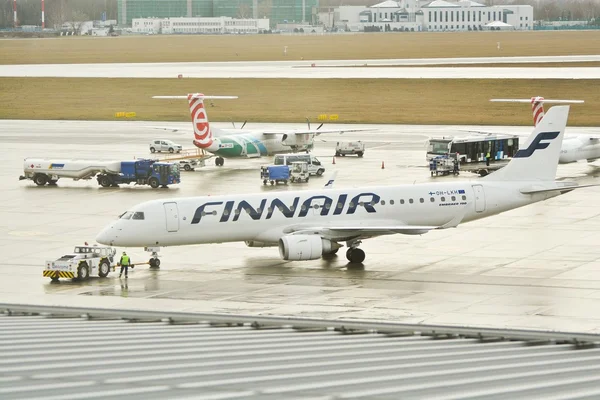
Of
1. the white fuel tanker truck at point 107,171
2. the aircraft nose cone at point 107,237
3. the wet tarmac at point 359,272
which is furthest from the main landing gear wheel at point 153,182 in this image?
the aircraft nose cone at point 107,237

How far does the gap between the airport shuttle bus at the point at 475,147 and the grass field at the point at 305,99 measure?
1205 inches

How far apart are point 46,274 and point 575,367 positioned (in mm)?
32540

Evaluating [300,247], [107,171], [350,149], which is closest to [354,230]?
[300,247]

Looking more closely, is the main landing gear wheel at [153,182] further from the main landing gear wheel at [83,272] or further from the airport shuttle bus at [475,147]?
the main landing gear wheel at [83,272]

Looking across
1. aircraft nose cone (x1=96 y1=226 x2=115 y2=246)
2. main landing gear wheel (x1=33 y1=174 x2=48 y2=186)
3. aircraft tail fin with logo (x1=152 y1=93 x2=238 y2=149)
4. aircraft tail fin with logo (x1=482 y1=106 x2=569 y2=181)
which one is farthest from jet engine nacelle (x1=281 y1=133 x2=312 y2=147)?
aircraft nose cone (x1=96 y1=226 x2=115 y2=246)

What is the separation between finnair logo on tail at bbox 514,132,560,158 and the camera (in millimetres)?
54562

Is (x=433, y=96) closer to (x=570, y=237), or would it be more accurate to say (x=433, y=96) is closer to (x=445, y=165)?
(x=445, y=165)

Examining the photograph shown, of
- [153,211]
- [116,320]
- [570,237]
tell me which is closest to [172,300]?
[153,211]

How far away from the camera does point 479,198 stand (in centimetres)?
5278

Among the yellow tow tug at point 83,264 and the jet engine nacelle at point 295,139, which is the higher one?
the jet engine nacelle at point 295,139

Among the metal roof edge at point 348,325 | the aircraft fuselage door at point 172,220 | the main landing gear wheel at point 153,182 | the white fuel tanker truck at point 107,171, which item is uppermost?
the metal roof edge at point 348,325

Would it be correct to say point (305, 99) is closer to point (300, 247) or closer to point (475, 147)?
point (475, 147)

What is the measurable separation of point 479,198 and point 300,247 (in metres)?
9.85

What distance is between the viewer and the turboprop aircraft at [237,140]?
301ft
